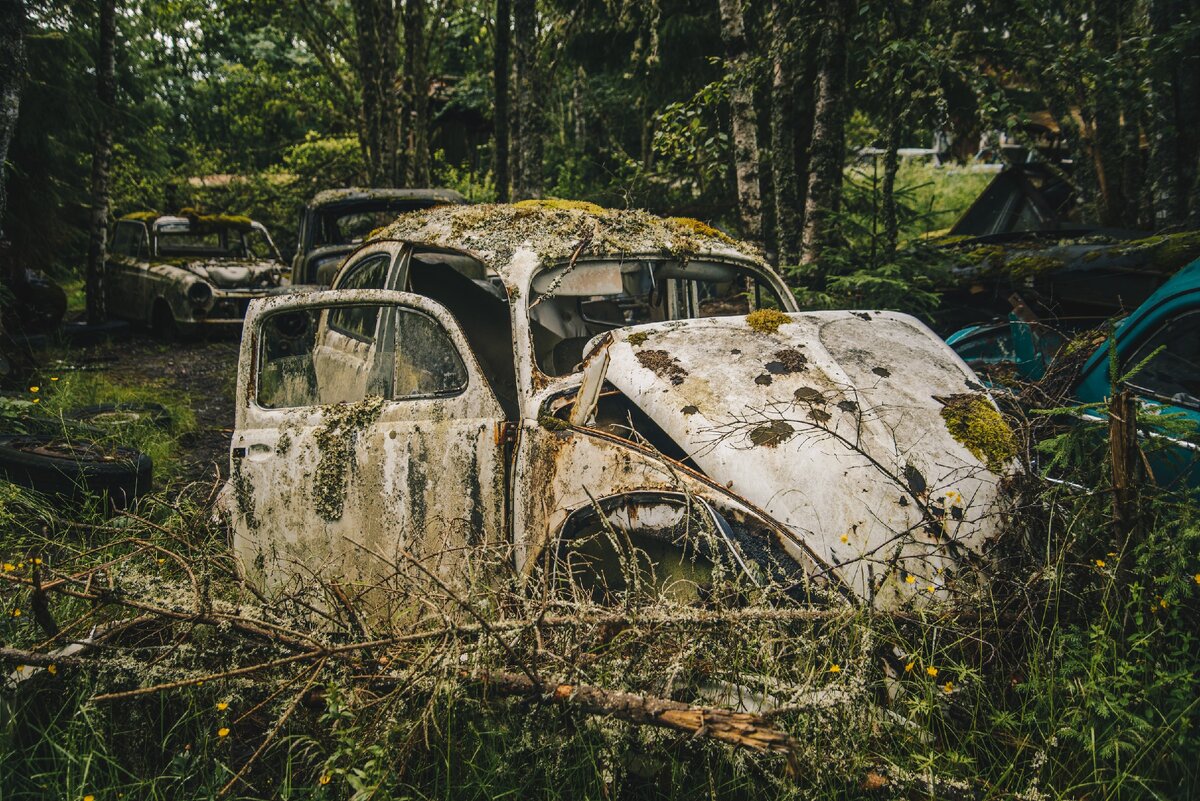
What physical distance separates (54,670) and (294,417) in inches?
48.6

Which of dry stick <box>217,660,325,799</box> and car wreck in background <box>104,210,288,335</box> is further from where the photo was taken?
car wreck in background <box>104,210,288,335</box>

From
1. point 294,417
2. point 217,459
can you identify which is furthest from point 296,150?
point 294,417

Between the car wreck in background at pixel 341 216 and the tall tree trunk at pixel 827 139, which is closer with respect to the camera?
the tall tree trunk at pixel 827 139

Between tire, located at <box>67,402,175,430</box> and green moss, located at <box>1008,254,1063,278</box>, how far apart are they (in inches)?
289

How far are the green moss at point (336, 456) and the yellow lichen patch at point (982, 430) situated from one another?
2.32m

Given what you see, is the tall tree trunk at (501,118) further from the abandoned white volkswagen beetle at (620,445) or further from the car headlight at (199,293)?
the abandoned white volkswagen beetle at (620,445)

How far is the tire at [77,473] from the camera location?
416cm

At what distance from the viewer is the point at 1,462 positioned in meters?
4.21

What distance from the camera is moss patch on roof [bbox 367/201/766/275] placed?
351 cm

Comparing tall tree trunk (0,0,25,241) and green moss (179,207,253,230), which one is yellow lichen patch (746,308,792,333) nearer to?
tall tree trunk (0,0,25,241)

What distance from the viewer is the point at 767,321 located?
3324 mm

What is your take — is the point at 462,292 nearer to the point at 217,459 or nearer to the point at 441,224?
the point at 441,224

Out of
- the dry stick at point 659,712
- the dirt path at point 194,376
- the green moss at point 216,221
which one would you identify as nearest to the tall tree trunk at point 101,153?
the dirt path at point 194,376

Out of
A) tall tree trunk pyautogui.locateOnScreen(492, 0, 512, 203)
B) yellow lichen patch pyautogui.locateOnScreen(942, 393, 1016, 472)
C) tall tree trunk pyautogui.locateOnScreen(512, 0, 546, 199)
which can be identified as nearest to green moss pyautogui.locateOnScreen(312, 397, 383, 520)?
yellow lichen patch pyautogui.locateOnScreen(942, 393, 1016, 472)
